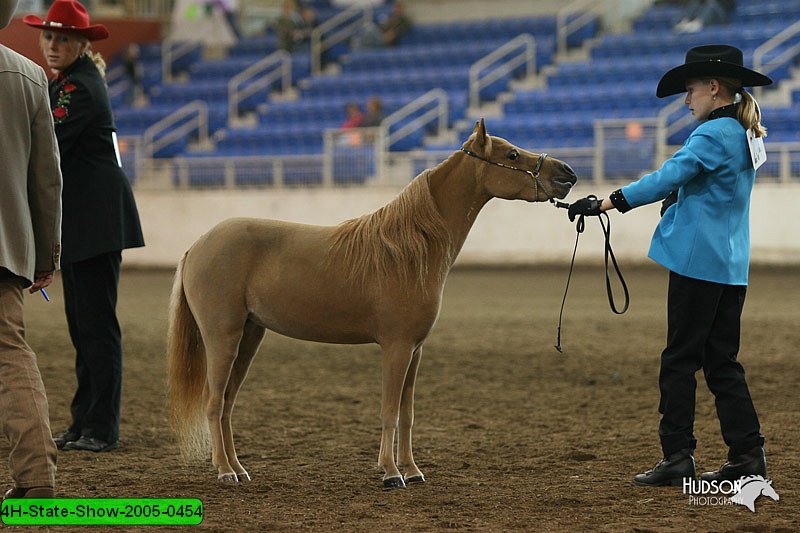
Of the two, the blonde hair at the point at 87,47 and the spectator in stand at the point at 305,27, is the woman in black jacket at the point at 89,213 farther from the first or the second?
the spectator in stand at the point at 305,27

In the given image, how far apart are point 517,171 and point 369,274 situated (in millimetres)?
755

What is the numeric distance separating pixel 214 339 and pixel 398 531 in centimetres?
136

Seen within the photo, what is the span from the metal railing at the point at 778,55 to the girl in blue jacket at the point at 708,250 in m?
13.3

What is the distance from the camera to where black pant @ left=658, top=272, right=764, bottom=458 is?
432 centimetres

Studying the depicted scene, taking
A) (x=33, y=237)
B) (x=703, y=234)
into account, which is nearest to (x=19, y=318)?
(x=33, y=237)

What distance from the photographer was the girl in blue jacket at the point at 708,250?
428 centimetres

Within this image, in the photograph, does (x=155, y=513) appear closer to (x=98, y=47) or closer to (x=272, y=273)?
(x=272, y=273)

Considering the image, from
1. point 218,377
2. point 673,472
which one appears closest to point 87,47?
point 218,377

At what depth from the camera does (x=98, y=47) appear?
908 inches

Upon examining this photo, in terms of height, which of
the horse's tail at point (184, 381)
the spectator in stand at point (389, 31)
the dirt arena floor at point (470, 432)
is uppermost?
the spectator in stand at point (389, 31)

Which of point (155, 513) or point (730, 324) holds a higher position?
point (730, 324)

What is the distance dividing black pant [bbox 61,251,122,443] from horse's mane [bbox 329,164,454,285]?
4.75 ft

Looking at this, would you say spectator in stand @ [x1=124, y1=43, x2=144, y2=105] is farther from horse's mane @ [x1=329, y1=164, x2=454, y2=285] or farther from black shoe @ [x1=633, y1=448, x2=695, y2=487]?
black shoe @ [x1=633, y1=448, x2=695, y2=487]

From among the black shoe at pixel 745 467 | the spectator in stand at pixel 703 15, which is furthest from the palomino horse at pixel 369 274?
the spectator in stand at pixel 703 15
